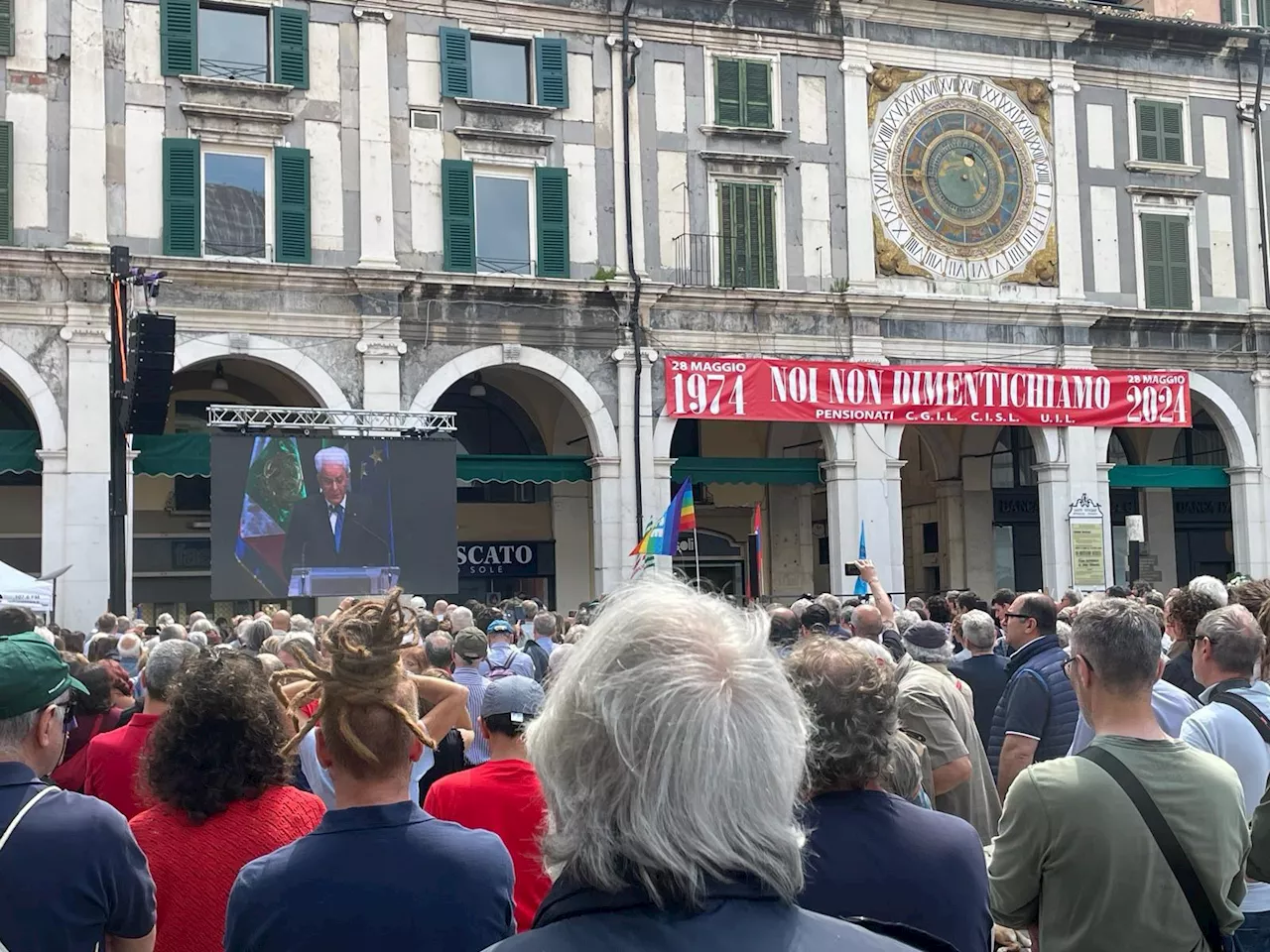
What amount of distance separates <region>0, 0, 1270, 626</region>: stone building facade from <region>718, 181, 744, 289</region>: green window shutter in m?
0.06

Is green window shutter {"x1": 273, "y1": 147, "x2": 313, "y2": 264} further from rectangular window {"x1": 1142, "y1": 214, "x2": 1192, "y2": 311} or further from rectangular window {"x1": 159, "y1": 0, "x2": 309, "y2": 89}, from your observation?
rectangular window {"x1": 1142, "y1": 214, "x2": 1192, "y2": 311}

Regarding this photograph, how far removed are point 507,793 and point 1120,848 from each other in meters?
2.15

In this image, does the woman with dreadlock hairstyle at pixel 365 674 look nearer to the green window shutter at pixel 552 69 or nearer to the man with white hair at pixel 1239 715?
the man with white hair at pixel 1239 715

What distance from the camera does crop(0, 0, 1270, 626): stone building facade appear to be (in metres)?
21.7

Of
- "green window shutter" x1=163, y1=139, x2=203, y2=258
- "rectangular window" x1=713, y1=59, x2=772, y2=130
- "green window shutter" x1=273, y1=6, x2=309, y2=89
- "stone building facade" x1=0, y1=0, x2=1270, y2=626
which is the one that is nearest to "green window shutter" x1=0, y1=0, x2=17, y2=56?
"stone building facade" x1=0, y1=0, x2=1270, y2=626

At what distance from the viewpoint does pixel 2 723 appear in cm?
385

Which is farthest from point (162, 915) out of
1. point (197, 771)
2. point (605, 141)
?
point (605, 141)

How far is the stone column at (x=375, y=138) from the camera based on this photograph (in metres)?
22.9

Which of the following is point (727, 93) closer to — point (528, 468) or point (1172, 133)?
point (528, 468)

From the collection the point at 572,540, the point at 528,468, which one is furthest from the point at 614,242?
the point at 572,540

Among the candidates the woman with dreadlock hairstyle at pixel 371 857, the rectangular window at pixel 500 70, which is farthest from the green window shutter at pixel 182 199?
the woman with dreadlock hairstyle at pixel 371 857

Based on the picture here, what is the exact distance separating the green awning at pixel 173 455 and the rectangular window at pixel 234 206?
9.57 ft

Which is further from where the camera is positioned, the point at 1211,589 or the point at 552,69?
the point at 552,69

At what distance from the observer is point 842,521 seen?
2542 cm
